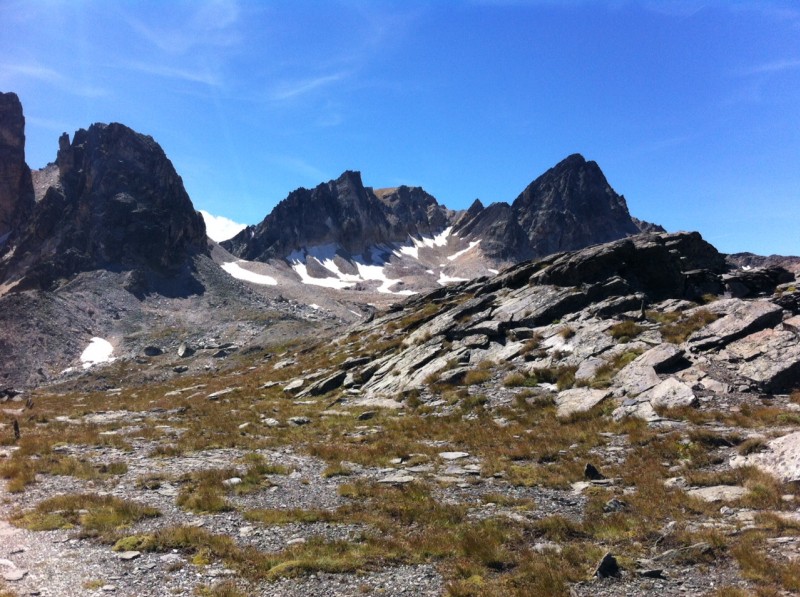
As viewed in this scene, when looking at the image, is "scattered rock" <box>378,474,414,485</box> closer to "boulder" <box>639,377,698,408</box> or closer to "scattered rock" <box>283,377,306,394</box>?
"boulder" <box>639,377,698,408</box>

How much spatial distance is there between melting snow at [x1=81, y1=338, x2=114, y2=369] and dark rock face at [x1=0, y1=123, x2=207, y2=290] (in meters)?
39.0

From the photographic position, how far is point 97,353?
9531cm

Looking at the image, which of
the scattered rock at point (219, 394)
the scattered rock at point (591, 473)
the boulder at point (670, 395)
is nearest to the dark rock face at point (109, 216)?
the scattered rock at point (219, 394)

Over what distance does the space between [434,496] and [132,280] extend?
134 m

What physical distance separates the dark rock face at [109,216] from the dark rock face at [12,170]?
22.9 metres

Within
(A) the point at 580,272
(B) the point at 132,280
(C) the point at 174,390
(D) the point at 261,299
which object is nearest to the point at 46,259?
(B) the point at 132,280

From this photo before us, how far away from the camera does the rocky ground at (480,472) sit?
31.3 ft

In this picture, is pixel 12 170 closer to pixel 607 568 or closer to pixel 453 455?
pixel 453 455

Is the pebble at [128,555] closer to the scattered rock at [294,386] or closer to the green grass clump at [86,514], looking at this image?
the green grass clump at [86,514]

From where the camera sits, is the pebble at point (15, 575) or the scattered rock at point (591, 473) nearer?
the pebble at point (15, 575)

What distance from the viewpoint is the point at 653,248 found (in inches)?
1474

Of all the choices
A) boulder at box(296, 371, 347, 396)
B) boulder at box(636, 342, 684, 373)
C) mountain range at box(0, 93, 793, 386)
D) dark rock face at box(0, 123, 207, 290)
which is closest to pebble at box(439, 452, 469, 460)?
boulder at box(636, 342, 684, 373)

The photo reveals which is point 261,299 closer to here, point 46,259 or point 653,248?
point 46,259

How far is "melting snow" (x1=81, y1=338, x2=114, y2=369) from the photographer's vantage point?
9119 centimetres
